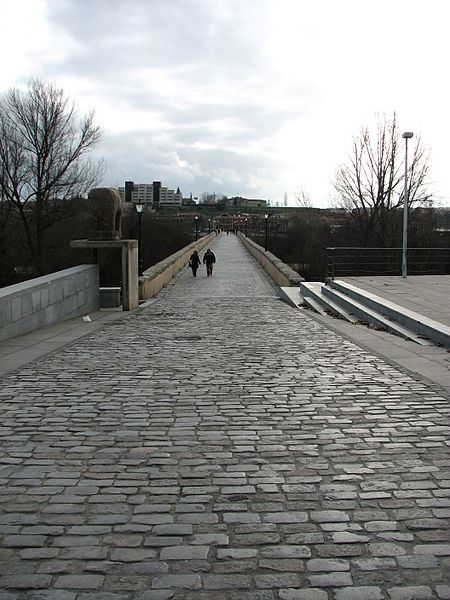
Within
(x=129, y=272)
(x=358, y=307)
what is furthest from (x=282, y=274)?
(x=358, y=307)

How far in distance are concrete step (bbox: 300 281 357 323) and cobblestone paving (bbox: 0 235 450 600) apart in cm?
721

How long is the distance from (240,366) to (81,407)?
2899 millimetres

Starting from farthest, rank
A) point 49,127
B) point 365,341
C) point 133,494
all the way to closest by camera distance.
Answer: point 49,127 → point 365,341 → point 133,494

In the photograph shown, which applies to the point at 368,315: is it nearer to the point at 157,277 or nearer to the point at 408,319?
the point at 408,319

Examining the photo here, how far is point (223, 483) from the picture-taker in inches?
176

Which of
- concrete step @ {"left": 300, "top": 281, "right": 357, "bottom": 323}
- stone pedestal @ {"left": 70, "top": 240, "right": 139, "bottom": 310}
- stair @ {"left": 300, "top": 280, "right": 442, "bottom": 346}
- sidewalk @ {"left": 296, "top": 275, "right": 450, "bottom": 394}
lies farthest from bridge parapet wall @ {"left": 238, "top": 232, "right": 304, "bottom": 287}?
stone pedestal @ {"left": 70, "top": 240, "right": 139, "bottom": 310}

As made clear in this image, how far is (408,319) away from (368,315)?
206cm

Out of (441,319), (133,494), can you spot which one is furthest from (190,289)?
(133,494)

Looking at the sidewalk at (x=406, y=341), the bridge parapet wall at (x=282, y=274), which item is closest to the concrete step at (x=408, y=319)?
the sidewalk at (x=406, y=341)

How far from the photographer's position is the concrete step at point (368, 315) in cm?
1162

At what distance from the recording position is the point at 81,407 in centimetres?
655

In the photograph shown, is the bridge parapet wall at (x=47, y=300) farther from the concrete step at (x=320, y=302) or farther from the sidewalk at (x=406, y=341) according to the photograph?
the concrete step at (x=320, y=302)

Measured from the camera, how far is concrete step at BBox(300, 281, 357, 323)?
52.7 ft

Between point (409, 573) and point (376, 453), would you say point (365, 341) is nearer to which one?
point (376, 453)
